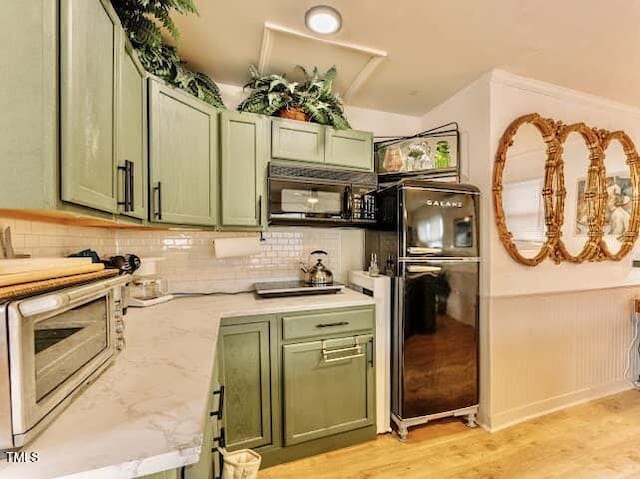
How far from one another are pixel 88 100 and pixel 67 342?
2.28ft

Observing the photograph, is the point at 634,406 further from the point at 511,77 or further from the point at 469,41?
the point at 469,41

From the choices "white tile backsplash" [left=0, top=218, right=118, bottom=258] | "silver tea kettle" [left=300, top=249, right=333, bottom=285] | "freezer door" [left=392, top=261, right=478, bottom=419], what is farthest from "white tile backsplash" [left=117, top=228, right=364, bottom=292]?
"freezer door" [left=392, top=261, right=478, bottom=419]

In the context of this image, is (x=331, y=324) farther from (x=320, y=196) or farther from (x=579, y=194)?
(x=579, y=194)

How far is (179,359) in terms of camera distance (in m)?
1.04

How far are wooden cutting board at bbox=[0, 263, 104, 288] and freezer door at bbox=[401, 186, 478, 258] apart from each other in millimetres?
1687

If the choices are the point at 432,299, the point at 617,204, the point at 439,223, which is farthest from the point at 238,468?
the point at 617,204

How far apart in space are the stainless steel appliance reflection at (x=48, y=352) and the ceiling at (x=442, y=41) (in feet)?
5.25

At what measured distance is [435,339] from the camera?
209 cm

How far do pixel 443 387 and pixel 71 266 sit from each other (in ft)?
7.33

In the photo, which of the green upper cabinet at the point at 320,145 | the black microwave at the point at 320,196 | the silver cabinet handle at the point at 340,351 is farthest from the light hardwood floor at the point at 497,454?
the green upper cabinet at the point at 320,145

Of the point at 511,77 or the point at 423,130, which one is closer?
the point at 511,77

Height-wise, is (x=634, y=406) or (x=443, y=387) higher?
(x=443, y=387)

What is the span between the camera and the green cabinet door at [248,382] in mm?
1716

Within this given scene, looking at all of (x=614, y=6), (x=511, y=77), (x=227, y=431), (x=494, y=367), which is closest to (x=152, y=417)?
(x=227, y=431)
